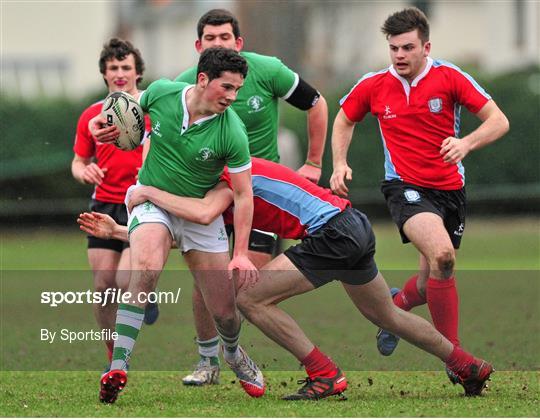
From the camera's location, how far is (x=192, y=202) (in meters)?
6.52

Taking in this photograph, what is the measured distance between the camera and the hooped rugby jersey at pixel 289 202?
21.5ft

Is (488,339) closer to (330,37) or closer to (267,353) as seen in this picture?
(267,353)

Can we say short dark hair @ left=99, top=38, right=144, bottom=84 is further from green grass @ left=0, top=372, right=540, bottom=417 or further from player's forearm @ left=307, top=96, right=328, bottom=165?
green grass @ left=0, top=372, right=540, bottom=417

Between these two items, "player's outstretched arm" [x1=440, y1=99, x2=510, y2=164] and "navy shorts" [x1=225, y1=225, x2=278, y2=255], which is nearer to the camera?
"player's outstretched arm" [x1=440, y1=99, x2=510, y2=164]

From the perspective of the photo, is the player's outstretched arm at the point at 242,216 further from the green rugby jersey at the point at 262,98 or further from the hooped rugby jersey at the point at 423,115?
the hooped rugby jersey at the point at 423,115

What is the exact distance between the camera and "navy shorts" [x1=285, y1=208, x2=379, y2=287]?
645 centimetres

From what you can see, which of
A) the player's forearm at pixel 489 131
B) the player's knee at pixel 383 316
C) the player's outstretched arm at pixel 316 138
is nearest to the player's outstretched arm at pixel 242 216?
the player's knee at pixel 383 316

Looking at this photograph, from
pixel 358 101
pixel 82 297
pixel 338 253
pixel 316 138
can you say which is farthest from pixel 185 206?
pixel 82 297

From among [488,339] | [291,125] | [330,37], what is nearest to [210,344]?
[488,339]

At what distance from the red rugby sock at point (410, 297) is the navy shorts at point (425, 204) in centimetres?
33

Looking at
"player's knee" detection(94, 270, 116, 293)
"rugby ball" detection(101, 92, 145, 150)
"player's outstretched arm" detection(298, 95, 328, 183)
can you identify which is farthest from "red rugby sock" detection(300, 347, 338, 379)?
"player's knee" detection(94, 270, 116, 293)

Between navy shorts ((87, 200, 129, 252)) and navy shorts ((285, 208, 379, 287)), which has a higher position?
navy shorts ((285, 208, 379, 287))

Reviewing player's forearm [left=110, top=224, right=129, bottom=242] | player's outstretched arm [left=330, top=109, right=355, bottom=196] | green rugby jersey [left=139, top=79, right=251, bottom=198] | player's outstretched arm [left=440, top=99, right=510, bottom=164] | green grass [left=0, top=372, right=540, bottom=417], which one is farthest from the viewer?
player's outstretched arm [left=330, top=109, right=355, bottom=196]

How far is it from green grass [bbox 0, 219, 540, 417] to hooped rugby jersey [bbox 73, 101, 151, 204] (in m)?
1.20
